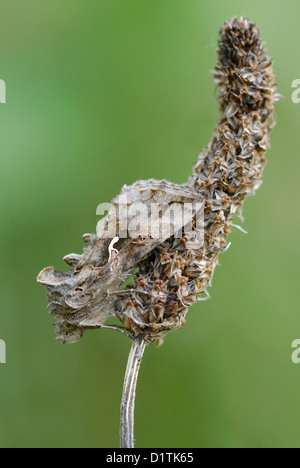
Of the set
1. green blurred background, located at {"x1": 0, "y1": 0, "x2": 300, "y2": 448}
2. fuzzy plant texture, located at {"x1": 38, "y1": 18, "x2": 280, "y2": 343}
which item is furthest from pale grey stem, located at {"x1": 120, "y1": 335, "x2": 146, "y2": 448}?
green blurred background, located at {"x1": 0, "y1": 0, "x2": 300, "y2": 448}

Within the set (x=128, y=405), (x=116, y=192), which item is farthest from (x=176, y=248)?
(x=116, y=192)

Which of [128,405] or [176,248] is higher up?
[176,248]

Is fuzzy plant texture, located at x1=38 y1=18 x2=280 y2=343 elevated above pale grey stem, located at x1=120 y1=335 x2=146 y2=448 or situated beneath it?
elevated above

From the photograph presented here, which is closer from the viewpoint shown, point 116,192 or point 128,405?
point 128,405

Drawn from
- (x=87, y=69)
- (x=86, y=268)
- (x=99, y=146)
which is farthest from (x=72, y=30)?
(x=86, y=268)

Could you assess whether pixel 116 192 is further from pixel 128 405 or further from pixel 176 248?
pixel 128 405

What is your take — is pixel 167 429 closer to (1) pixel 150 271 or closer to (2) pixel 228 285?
(2) pixel 228 285

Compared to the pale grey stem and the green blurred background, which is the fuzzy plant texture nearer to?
the pale grey stem

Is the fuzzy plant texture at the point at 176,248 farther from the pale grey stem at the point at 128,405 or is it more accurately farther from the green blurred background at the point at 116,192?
the green blurred background at the point at 116,192
